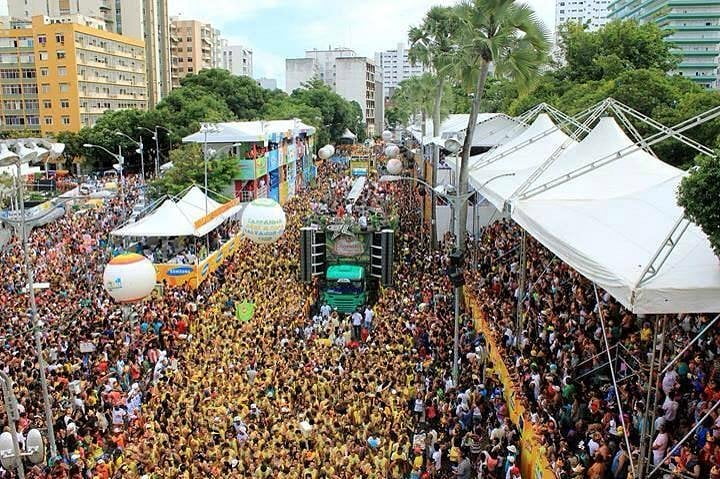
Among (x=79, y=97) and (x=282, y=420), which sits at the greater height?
(x=79, y=97)

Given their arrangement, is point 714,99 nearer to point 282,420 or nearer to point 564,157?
point 564,157

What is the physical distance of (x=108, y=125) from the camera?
6094cm

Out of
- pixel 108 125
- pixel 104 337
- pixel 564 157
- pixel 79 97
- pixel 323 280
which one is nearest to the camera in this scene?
pixel 564 157

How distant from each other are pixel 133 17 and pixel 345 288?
77.0 m

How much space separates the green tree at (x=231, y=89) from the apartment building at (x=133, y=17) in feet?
56.5

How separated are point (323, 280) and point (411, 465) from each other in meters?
12.6

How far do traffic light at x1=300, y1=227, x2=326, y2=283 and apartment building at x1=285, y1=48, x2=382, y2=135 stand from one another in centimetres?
10383

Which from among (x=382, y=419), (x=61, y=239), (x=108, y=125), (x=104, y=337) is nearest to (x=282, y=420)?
(x=382, y=419)

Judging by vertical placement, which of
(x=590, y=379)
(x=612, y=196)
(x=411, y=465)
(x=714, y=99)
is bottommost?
(x=411, y=465)

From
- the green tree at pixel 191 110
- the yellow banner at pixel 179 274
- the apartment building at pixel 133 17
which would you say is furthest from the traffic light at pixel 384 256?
the apartment building at pixel 133 17

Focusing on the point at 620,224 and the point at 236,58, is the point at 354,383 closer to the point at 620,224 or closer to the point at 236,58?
the point at 620,224

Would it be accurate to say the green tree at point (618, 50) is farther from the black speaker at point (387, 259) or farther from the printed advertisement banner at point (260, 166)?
the black speaker at point (387, 259)

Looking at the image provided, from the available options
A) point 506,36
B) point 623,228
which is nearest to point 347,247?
point 506,36

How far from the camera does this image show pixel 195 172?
3716cm
